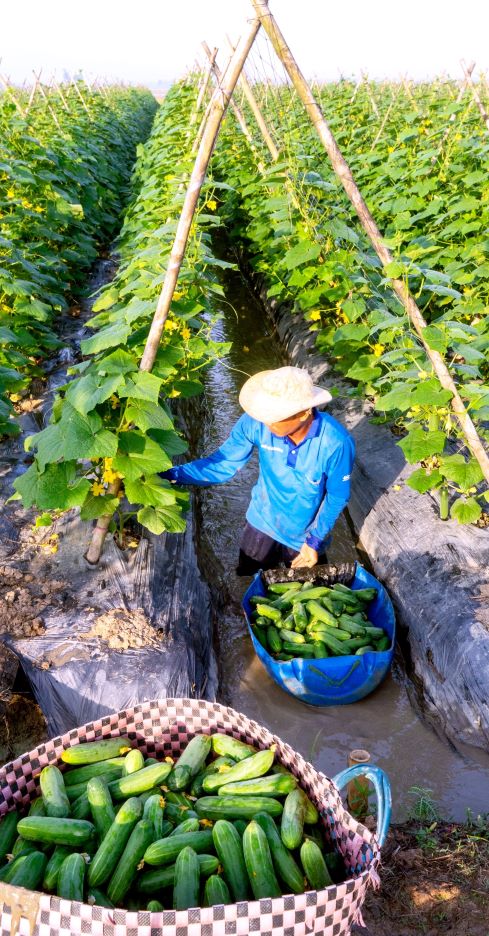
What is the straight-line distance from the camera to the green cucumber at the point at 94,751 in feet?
7.55

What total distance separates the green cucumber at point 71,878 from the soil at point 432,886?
1.12 m

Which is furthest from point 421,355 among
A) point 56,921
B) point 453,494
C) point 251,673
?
point 56,921

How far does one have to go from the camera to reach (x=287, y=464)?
3902mm

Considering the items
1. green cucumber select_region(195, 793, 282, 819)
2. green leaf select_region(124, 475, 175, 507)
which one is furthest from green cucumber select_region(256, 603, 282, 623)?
green cucumber select_region(195, 793, 282, 819)

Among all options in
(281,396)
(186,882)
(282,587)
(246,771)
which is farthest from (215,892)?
(282,587)

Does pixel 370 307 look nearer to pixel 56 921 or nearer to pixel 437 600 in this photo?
pixel 437 600

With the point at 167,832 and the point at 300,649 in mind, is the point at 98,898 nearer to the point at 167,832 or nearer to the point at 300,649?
the point at 167,832

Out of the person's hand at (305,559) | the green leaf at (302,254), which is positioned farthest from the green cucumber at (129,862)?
the green leaf at (302,254)

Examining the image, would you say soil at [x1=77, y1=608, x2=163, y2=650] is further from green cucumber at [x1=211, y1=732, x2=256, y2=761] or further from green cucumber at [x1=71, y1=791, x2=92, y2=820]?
green cucumber at [x1=71, y1=791, x2=92, y2=820]

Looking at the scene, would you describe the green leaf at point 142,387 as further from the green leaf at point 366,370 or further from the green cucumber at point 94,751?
the green leaf at point 366,370

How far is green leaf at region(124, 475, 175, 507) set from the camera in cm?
338

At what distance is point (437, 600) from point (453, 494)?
81cm

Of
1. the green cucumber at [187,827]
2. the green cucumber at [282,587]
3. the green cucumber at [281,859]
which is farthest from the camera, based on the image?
the green cucumber at [282,587]

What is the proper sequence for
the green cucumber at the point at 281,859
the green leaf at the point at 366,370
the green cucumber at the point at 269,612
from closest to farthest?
the green cucumber at the point at 281,859 → the green cucumber at the point at 269,612 → the green leaf at the point at 366,370
